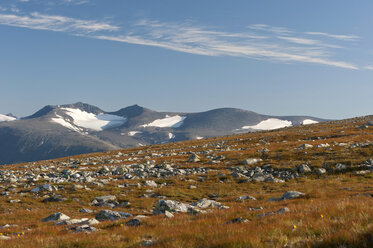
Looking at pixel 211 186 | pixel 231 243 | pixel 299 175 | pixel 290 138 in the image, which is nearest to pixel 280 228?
pixel 231 243

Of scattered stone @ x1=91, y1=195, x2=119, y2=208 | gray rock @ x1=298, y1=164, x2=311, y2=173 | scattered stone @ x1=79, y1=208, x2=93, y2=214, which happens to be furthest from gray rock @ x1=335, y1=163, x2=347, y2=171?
scattered stone @ x1=79, y1=208, x2=93, y2=214

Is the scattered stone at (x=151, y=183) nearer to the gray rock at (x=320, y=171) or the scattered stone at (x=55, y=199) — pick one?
the scattered stone at (x=55, y=199)

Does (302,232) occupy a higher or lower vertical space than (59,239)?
higher

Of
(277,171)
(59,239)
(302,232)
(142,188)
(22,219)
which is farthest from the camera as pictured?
(277,171)

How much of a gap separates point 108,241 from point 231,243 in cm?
383

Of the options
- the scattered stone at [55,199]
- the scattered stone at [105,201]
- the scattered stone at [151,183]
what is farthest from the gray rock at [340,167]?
the scattered stone at [55,199]

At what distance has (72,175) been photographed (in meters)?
35.8

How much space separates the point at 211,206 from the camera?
1789 centimetres

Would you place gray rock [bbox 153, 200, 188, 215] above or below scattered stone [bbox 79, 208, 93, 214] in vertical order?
above

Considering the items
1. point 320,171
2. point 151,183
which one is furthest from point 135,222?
point 320,171

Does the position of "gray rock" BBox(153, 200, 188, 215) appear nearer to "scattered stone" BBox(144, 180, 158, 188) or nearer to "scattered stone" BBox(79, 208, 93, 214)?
"scattered stone" BBox(79, 208, 93, 214)

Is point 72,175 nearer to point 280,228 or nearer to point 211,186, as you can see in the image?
point 211,186

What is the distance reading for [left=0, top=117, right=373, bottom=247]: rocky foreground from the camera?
7.74 m

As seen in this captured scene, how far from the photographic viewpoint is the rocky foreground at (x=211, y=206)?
25.4 feet
